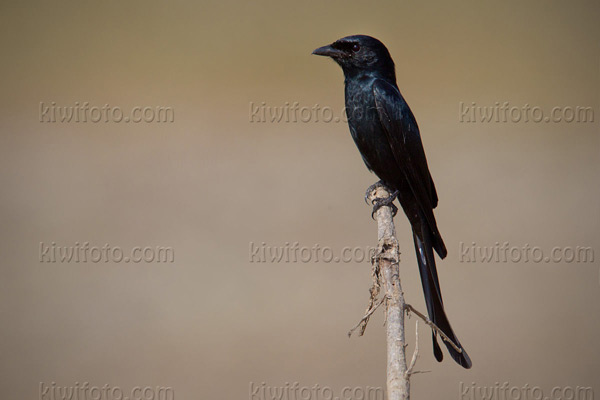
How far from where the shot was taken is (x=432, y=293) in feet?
12.3

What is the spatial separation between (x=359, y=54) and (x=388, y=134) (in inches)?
22.4

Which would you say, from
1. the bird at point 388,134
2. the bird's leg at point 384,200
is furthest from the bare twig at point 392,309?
the bird at point 388,134

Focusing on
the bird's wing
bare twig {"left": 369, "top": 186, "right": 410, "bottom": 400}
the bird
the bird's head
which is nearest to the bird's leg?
the bird

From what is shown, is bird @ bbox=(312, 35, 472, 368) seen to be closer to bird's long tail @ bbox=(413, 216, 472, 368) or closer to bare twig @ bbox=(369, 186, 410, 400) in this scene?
bird's long tail @ bbox=(413, 216, 472, 368)

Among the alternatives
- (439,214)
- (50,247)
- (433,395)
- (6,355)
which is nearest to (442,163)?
(439,214)

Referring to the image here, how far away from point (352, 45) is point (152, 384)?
12.7 ft

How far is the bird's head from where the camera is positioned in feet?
14.3

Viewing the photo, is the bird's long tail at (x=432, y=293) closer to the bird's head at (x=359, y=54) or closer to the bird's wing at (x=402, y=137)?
the bird's wing at (x=402, y=137)

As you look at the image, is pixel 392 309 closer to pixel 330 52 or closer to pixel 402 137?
pixel 402 137

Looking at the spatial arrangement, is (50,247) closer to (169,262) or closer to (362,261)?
(169,262)

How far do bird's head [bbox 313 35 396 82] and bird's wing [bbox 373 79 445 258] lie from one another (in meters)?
0.15

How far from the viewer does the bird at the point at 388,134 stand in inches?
163

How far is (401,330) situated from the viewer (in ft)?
8.39

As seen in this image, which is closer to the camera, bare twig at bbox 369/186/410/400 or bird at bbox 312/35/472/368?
bare twig at bbox 369/186/410/400
